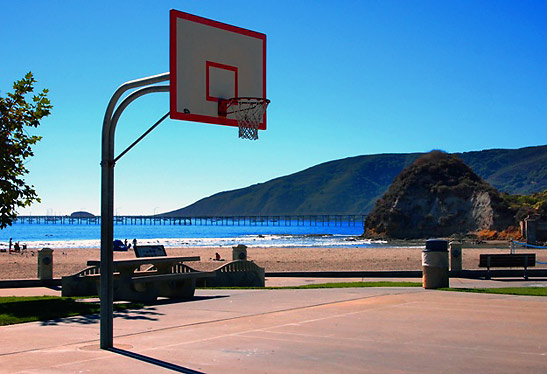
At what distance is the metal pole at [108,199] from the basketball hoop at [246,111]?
1538mm

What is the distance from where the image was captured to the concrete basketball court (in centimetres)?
713

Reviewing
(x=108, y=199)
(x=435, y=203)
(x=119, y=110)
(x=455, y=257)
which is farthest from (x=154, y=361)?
(x=435, y=203)

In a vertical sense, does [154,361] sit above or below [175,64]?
below

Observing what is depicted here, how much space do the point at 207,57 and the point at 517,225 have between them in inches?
3708

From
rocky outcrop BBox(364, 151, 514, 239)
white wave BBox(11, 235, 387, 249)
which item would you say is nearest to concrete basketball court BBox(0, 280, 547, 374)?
white wave BBox(11, 235, 387, 249)

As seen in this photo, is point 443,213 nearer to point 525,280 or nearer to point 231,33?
point 525,280

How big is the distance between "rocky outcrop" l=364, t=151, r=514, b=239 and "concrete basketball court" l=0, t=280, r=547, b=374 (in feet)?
313

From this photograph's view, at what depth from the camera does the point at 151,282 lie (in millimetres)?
13633

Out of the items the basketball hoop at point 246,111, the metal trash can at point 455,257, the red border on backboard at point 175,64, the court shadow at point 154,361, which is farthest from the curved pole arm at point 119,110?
the metal trash can at point 455,257

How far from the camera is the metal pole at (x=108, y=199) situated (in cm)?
823

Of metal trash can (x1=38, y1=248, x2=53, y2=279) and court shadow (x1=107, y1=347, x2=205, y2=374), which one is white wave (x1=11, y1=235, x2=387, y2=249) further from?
court shadow (x1=107, y1=347, x2=205, y2=374)

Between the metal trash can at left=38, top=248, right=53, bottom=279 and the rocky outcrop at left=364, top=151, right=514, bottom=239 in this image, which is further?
the rocky outcrop at left=364, top=151, right=514, bottom=239

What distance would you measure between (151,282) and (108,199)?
18.4 feet

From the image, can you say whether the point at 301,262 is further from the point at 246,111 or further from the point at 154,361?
the point at 154,361
